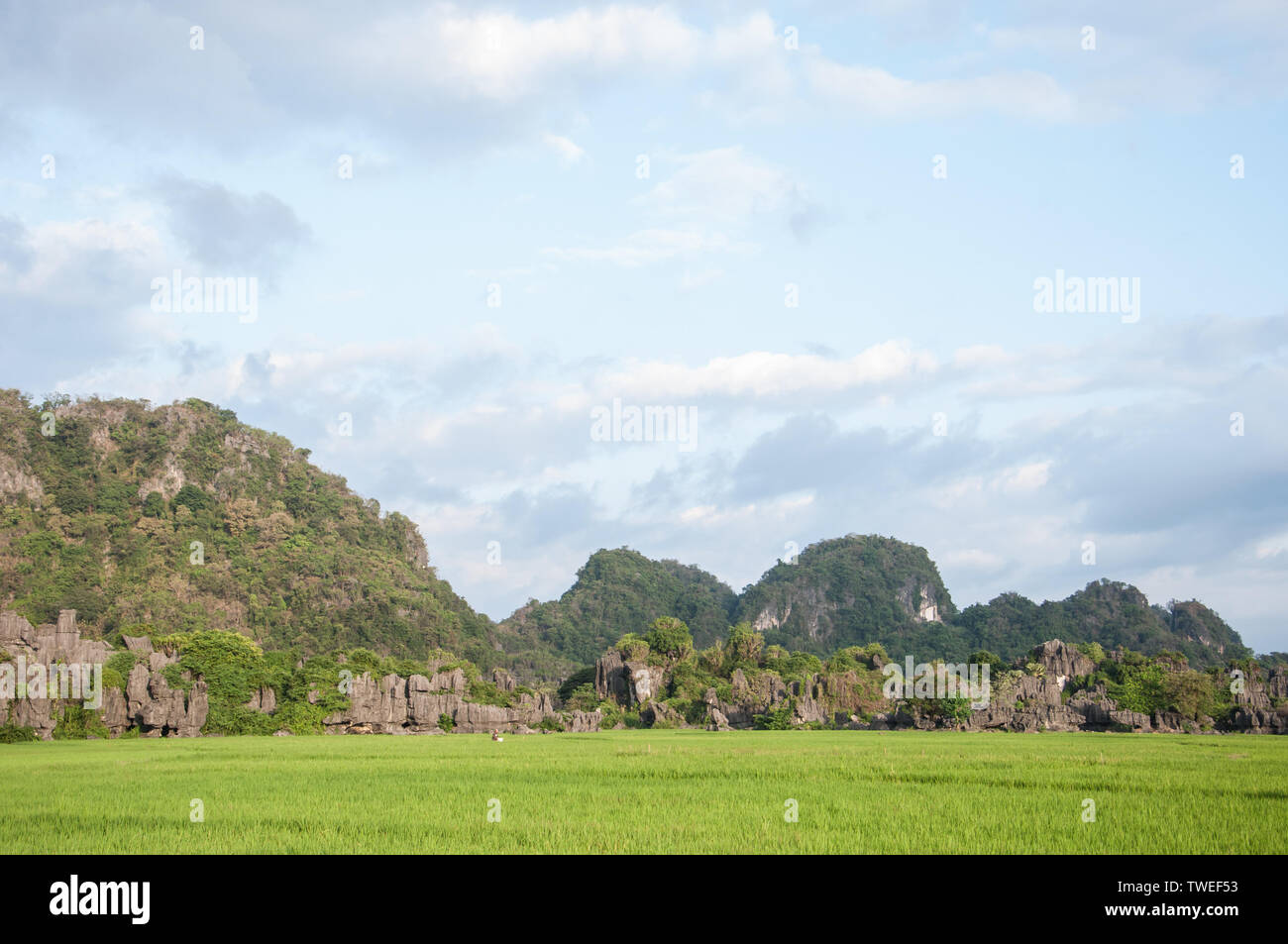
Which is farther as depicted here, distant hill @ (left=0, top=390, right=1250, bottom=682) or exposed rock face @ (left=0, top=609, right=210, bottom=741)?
distant hill @ (left=0, top=390, right=1250, bottom=682)

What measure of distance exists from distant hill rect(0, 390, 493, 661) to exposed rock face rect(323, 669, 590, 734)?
33.2 meters

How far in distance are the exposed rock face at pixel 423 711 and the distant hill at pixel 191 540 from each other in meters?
33.2

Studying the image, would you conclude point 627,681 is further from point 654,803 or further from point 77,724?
point 654,803

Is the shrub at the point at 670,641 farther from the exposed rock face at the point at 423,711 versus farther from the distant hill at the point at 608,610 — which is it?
the distant hill at the point at 608,610

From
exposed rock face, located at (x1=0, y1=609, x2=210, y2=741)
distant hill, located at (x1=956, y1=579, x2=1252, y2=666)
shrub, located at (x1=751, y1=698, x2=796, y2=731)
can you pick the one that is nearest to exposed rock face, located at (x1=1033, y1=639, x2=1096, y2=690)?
shrub, located at (x1=751, y1=698, x2=796, y2=731)

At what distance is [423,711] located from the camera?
6119 centimetres

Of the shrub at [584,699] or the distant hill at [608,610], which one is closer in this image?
the shrub at [584,699]

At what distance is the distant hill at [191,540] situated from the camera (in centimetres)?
8725

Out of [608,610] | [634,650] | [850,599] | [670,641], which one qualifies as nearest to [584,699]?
[634,650]

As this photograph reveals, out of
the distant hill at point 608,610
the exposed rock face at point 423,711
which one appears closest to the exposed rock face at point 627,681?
the exposed rock face at point 423,711

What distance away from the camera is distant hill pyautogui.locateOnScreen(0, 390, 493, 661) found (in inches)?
3435

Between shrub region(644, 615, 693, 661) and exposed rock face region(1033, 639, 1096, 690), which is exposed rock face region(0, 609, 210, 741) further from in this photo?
exposed rock face region(1033, 639, 1096, 690)

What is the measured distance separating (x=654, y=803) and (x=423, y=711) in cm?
4680
